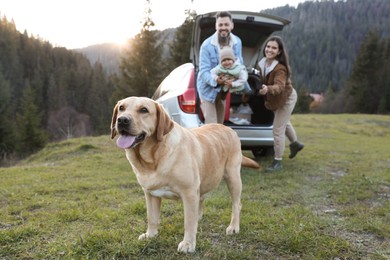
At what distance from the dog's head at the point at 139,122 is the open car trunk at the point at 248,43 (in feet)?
10.0

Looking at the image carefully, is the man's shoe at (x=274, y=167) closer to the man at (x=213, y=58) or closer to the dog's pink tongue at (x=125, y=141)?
the man at (x=213, y=58)

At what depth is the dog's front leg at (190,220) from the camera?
288 centimetres

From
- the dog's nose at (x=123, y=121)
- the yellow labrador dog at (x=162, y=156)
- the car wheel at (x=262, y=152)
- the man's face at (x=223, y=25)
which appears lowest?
the car wheel at (x=262, y=152)

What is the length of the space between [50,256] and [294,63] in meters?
123

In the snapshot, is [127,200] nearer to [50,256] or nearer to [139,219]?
[139,219]

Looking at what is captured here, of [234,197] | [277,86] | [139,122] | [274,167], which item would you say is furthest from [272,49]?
[139,122]

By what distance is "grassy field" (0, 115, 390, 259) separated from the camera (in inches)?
116

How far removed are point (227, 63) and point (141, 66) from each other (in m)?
23.0

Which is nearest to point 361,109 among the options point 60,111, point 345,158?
point 345,158

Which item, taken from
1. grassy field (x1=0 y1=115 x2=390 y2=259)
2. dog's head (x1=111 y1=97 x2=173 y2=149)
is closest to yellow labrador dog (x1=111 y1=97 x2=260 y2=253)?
dog's head (x1=111 y1=97 x2=173 y2=149)

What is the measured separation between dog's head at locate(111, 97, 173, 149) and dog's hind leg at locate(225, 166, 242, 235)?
3.26 feet

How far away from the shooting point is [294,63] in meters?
118

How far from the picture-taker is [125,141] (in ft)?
9.19

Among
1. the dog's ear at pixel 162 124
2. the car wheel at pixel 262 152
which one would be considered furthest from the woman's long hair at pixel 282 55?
the dog's ear at pixel 162 124
